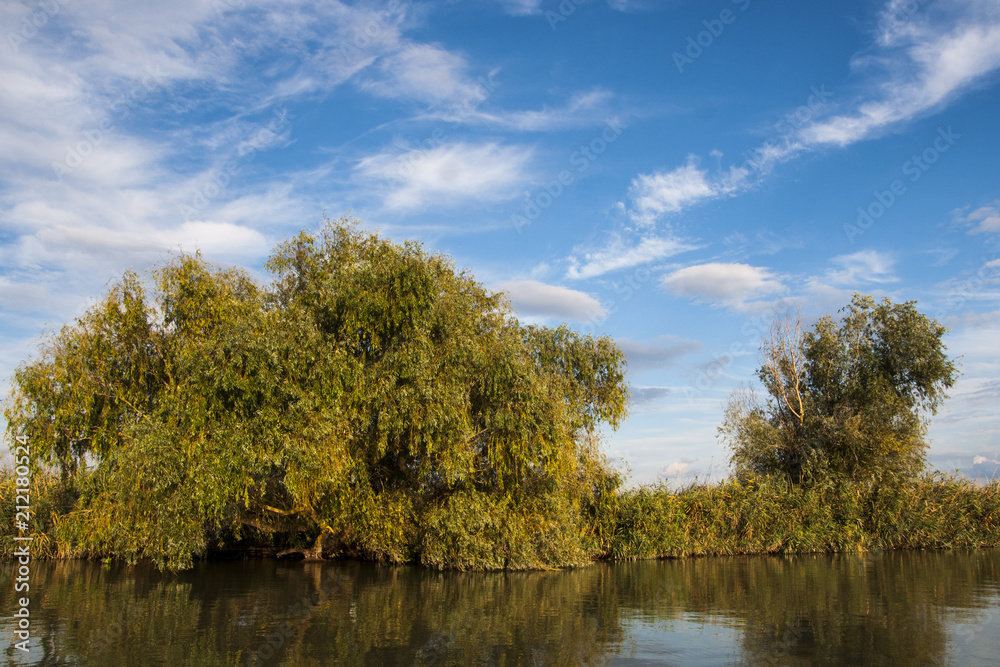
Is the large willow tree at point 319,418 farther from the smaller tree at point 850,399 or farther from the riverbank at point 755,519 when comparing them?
the smaller tree at point 850,399

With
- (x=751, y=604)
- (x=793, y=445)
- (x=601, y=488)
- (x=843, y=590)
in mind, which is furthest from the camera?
(x=793, y=445)

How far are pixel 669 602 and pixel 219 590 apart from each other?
15083 mm

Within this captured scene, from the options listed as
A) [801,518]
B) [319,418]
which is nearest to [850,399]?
[801,518]

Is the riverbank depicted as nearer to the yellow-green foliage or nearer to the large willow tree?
the yellow-green foliage

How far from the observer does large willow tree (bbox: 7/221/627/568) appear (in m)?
25.0

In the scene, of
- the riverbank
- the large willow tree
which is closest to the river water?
the large willow tree

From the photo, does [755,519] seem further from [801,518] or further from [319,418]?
[319,418]

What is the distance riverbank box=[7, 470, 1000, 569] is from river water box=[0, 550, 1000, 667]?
510cm

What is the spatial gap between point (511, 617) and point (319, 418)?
11117mm

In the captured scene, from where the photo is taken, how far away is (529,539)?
29.1 meters

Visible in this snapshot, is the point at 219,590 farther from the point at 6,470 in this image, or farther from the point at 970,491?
the point at 970,491

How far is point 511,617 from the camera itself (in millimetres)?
18000

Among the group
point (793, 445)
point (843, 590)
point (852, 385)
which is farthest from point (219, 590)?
point (852, 385)

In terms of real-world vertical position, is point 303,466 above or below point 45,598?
above
